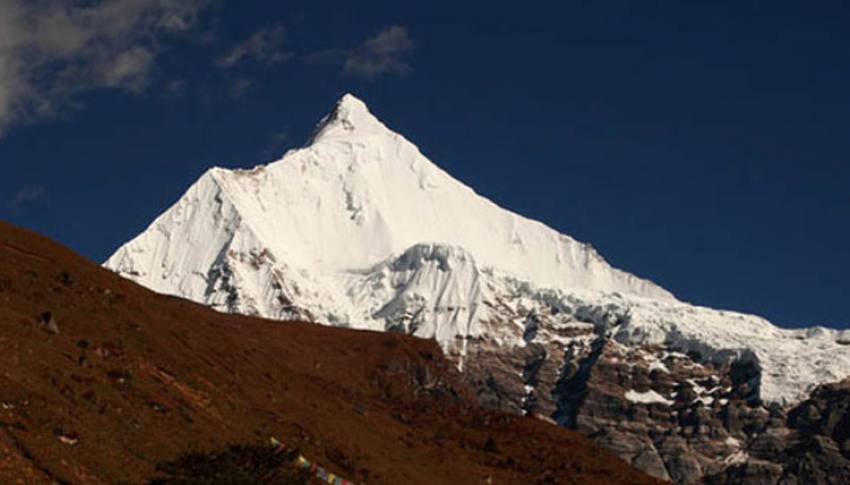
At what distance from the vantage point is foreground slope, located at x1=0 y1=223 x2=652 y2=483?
190ft

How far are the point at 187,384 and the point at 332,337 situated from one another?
217 ft

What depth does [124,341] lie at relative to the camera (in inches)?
3002

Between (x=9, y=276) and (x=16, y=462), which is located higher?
(x=9, y=276)

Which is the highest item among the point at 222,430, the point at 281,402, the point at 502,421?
the point at 502,421

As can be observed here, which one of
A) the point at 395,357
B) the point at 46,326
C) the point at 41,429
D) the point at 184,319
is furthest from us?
the point at 395,357

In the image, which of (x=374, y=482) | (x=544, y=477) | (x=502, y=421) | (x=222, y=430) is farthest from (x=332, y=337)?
(x=222, y=430)

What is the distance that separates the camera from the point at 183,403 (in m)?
70.7

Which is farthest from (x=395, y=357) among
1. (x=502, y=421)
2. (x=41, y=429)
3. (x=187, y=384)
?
(x=41, y=429)

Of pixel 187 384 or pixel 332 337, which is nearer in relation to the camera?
pixel 187 384

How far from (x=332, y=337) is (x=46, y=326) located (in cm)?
7181

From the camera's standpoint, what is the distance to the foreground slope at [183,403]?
57.9 m

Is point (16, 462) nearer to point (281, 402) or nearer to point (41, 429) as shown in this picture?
point (41, 429)

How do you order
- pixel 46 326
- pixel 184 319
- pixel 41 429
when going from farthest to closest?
1. pixel 184 319
2. pixel 46 326
3. pixel 41 429

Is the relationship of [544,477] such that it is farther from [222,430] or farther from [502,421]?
[222,430]
